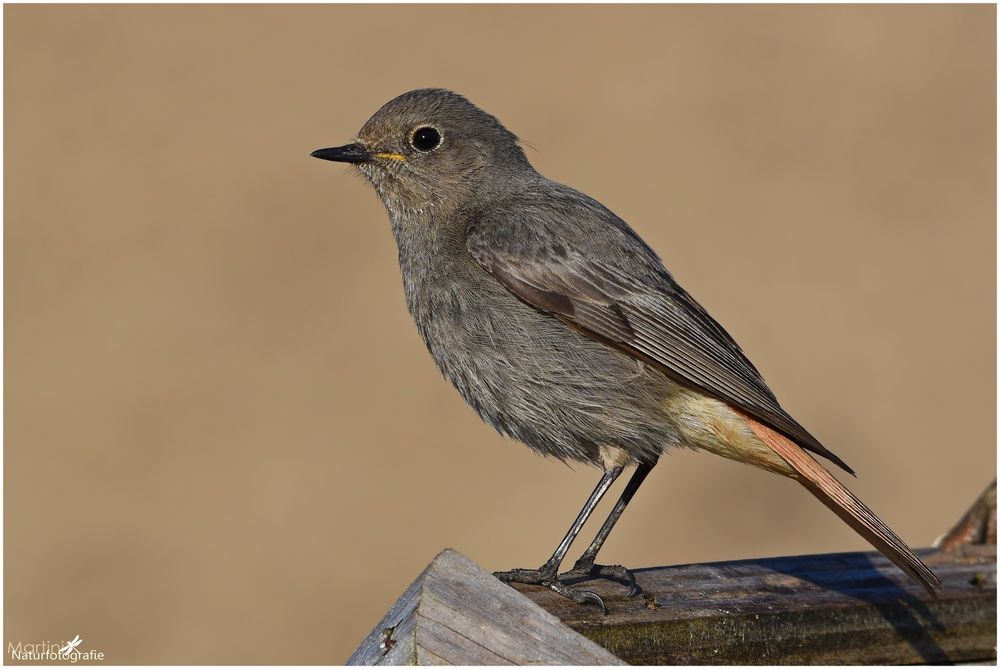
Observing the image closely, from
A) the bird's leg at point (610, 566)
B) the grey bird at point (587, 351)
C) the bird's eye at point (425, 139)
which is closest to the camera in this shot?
the bird's leg at point (610, 566)

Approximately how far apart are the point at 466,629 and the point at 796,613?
1555 millimetres

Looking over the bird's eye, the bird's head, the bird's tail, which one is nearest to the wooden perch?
the bird's tail

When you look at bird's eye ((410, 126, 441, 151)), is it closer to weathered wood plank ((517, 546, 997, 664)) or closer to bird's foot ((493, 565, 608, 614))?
bird's foot ((493, 565, 608, 614))

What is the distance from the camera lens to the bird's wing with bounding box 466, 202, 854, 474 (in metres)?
5.68

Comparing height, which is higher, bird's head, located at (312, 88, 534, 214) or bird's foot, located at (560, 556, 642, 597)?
bird's head, located at (312, 88, 534, 214)

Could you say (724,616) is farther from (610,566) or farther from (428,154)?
(428,154)

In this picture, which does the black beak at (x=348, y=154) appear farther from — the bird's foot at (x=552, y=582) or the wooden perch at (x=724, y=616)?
the wooden perch at (x=724, y=616)

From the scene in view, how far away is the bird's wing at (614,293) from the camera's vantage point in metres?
5.68

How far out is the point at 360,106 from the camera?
14.1 m

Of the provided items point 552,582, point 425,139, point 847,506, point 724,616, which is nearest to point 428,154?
point 425,139

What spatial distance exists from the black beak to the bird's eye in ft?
0.71

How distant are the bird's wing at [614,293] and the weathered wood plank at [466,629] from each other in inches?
75.2

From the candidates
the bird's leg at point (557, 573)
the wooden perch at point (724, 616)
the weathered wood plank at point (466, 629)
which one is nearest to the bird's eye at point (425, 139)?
the bird's leg at point (557, 573)

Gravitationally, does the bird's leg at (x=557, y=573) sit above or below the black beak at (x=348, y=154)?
below
